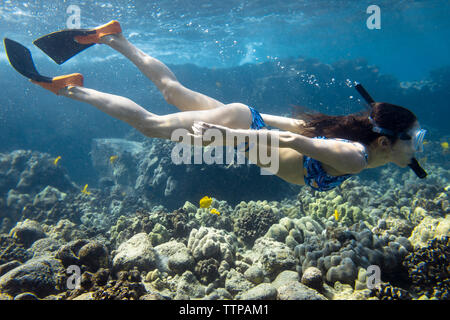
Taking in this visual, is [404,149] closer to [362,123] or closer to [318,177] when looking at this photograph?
[362,123]

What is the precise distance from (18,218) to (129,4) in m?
15.7

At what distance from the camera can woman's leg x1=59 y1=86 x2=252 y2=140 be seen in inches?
118

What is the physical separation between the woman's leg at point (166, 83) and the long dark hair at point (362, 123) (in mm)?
1503

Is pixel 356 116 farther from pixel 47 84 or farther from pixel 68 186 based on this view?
pixel 68 186

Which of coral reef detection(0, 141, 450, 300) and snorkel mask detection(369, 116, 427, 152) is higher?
snorkel mask detection(369, 116, 427, 152)

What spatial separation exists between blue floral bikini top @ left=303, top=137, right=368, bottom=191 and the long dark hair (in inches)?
17.4

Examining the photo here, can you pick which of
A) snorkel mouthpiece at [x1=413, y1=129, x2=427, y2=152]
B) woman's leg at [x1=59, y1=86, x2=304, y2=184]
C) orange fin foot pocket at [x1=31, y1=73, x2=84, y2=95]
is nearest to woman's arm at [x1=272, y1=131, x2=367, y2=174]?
snorkel mouthpiece at [x1=413, y1=129, x2=427, y2=152]

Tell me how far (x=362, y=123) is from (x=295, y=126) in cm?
105

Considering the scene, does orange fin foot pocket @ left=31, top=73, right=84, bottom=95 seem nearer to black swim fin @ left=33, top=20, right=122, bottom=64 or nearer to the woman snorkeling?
the woman snorkeling

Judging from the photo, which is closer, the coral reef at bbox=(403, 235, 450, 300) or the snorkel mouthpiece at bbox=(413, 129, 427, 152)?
the snorkel mouthpiece at bbox=(413, 129, 427, 152)

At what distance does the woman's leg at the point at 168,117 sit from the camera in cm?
299

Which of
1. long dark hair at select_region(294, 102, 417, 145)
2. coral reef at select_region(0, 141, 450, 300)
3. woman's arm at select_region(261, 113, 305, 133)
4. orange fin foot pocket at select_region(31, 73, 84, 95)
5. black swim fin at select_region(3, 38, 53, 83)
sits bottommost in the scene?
coral reef at select_region(0, 141, 450, 300)

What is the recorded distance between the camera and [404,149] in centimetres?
273

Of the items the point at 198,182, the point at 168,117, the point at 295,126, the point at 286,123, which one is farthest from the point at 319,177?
the point at 198,182
